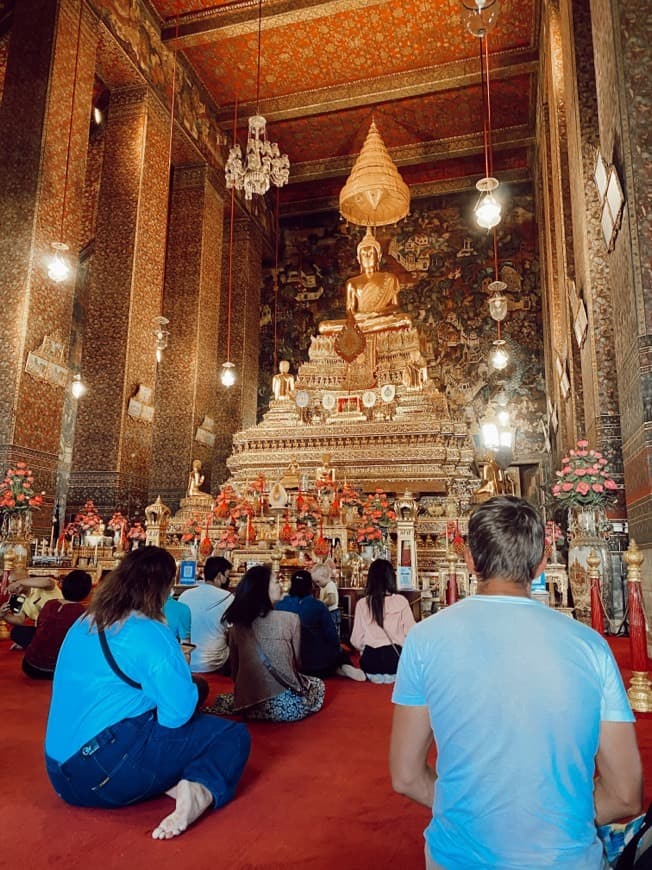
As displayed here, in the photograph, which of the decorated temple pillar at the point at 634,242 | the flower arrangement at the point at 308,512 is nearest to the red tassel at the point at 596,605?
the decorated temple pillar at the point at 634,242

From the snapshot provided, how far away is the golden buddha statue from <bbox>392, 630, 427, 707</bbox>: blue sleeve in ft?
39.1

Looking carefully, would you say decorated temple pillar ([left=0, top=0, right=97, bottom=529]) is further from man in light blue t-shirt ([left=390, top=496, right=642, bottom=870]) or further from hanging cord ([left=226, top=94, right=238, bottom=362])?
man in light blue t-shirt ([left=390, top=496, right=642, bottom=870])

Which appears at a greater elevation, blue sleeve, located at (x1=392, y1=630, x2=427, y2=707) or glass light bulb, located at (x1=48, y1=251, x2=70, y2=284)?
glass light bulb, located at (x1=48, y1=251, x2=70, y2=284)

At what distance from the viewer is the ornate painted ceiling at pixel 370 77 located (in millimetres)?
11070

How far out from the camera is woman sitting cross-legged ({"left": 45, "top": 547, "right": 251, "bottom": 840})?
74.0 inches

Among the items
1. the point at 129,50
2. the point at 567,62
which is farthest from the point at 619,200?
the point at 129,50

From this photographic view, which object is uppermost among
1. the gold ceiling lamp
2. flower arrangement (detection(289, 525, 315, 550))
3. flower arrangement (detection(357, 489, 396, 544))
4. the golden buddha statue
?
the gold ceiling lamp

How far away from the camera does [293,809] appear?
6.55 ft

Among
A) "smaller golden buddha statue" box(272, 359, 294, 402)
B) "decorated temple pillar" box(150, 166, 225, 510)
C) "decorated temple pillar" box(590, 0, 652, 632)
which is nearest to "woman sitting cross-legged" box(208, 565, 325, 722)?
"decorated temple pillar" box(590, 0, 652, 632)

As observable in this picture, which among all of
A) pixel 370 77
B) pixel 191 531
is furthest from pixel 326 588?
pixel 370 77

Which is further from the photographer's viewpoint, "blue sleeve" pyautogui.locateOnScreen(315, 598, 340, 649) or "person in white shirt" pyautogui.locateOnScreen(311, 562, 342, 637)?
"person in white shirt" pyautogui.locateOnScreen(311, 562, 342, 637)

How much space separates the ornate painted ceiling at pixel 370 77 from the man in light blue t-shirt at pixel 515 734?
1227 centimetres

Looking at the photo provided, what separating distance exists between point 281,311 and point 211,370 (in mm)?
3530

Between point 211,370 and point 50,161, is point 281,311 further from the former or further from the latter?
point 50,161
